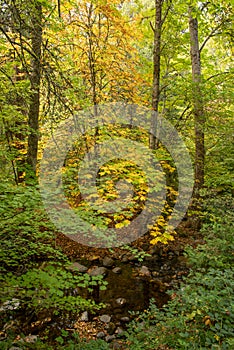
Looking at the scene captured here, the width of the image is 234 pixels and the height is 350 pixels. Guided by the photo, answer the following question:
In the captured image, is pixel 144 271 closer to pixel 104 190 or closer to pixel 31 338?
pixel 104 190

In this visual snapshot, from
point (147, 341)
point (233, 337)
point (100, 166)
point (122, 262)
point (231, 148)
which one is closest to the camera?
point (233, 337)

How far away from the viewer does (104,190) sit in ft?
17.1

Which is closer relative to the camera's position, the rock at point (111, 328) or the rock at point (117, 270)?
the rock at point (111, 328)

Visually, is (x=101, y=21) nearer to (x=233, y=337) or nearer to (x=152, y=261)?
(x=152, y=261)

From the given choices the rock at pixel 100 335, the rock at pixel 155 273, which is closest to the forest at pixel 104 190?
the rock at pixel 100 335

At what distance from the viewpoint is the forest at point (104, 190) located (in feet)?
9.89

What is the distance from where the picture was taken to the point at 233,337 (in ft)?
8.34

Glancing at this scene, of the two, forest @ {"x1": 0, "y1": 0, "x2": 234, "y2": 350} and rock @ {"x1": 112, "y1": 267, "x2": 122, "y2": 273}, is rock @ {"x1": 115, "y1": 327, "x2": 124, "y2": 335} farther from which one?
rock @ {"x1": 112, "y1": 267, "x2": 122, "y2": 273}

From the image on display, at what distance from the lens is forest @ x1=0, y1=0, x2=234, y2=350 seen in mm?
3014

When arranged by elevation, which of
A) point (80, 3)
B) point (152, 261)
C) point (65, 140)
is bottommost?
point (152, 261)

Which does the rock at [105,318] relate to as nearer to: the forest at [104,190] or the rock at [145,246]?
the forest at [104,190]

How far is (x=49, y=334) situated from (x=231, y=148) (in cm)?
592

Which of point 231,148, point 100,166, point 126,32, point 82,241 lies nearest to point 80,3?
point 126,32

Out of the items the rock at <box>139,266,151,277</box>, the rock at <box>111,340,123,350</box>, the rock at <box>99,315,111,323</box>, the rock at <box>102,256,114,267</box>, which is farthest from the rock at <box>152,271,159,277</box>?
the rock at <box>111,340,123,350</box>
